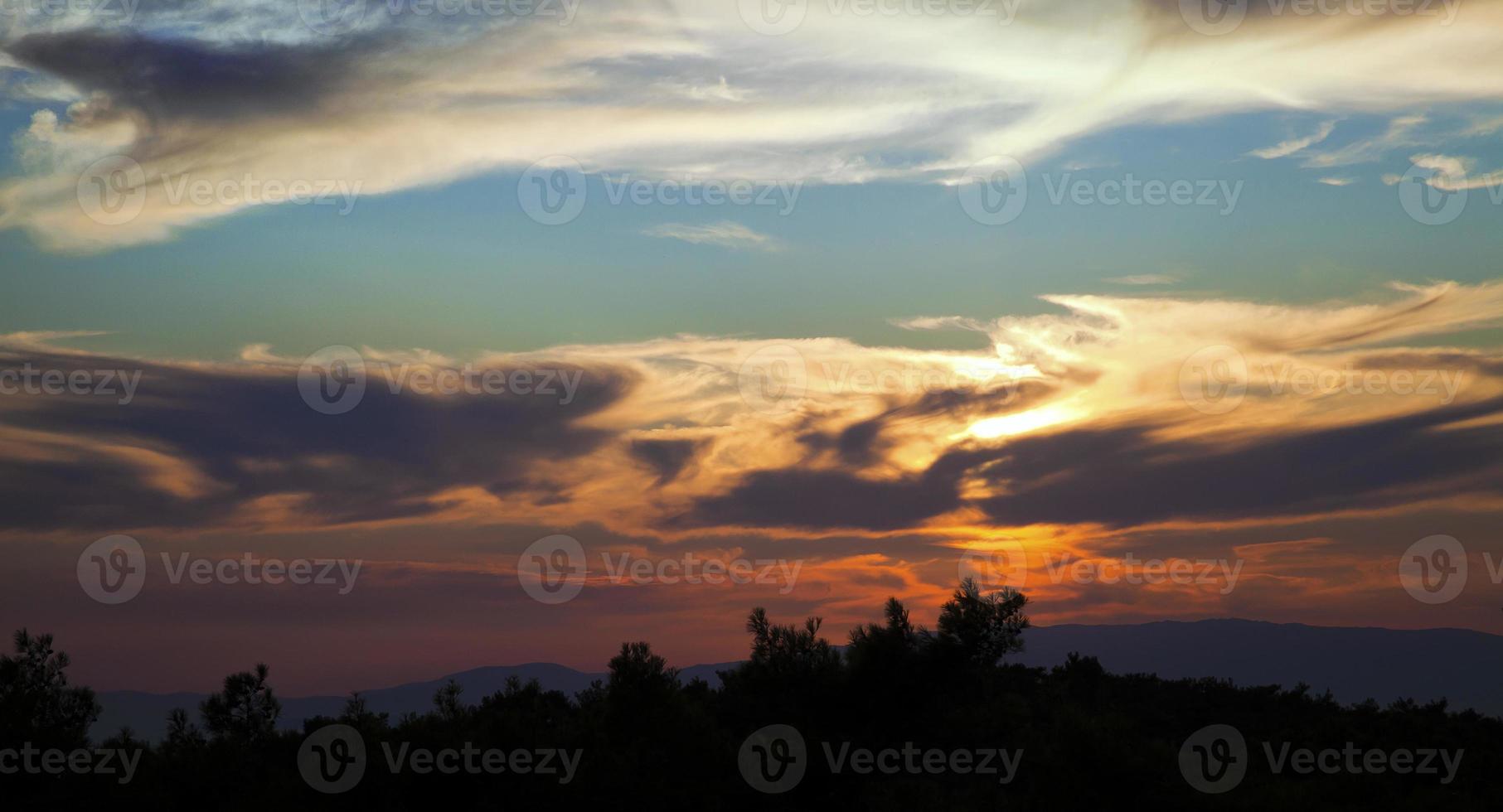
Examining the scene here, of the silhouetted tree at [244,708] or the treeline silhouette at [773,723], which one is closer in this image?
the treeline silhouette at [773,723]

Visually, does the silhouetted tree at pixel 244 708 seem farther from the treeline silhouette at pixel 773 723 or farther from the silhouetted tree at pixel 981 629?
the silhouetted tree at pixel 981 629

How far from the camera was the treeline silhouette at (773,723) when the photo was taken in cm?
3189

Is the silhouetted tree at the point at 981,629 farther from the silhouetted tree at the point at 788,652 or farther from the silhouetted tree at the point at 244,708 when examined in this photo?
the silhouetted tree at the point at 244,708

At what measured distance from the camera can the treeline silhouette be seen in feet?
105

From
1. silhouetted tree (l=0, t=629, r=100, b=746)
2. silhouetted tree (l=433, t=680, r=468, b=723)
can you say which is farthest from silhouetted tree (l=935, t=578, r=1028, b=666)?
silhouetted tree (l=0, t=629, r=100, b=746)

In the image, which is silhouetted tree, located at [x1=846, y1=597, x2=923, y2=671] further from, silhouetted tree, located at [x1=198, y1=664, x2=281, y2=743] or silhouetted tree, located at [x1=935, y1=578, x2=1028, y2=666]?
silhouetted tree, located at [x1=198, y1=664, x2=281, y2=743]

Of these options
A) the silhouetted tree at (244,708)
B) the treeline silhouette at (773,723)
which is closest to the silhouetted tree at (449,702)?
the treeline silhouette at (773,723)

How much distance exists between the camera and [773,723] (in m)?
38.8

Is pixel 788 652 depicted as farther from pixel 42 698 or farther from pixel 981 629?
pixel 42 698

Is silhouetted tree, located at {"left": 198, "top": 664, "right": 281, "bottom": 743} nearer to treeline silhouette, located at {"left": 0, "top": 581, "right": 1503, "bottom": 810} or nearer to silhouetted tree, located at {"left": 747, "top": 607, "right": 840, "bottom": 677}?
treeline silhouette, located at {"left": 0, "top": 581, "right": 1503, "bottom": 810}

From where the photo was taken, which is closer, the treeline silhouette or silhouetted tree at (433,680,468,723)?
the treeline silhouette

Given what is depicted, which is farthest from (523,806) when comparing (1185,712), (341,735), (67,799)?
(1185,712)

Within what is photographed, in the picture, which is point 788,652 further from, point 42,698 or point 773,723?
point 42,698

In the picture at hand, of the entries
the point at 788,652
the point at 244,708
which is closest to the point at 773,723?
the point at 788,652
